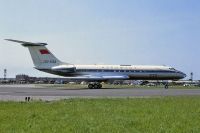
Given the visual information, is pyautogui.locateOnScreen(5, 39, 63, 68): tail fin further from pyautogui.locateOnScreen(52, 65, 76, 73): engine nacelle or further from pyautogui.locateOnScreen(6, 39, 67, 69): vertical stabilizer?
pyautogui.locateOnScreen(52, 65, 76, 73): engine nacelle

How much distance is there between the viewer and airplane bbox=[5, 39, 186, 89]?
62.1 m


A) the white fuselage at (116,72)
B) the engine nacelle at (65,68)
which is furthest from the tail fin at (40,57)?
the white fuselage at (116,72)

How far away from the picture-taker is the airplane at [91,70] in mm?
62094

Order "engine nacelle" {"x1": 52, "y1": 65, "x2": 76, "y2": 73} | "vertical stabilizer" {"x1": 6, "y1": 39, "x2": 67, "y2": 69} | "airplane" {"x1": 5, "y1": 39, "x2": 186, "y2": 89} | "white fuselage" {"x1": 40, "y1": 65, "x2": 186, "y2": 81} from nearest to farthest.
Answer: "engine nacelle" {"x1": 52, "y1": 65, "x2": 76, "y2": 73} < "airplane" {"x1": 5, "y1": 39, "x2": 186, "y2": 89} < "white fuselage" {"x1": 40, "y1": 65, "x2": 186, "y2": 81} < "vertical stabilizer" {"x1": 6, "y1": 39, "x2": 67, "y2": 69}

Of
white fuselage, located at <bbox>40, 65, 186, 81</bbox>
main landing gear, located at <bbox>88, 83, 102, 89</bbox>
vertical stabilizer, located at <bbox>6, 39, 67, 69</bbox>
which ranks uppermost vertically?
vertical stabilizer, located at <bbox>6, 39, 67, 69</bbox>

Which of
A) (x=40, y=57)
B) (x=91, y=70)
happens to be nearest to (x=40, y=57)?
(x=40, y=57)

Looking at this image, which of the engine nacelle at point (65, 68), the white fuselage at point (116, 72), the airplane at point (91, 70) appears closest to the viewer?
the engine nacelle at point (65, 68)

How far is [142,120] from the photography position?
13555mm

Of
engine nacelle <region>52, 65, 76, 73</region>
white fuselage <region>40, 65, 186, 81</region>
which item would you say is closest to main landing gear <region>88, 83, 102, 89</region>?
white fuselage <region>40, 65, 186, 81</region>

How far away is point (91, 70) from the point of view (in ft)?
210

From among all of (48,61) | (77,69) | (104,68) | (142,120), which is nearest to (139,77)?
(104,68)

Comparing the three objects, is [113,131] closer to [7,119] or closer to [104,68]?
[7,119]

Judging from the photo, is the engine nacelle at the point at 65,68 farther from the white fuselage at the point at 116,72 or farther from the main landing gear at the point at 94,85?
the main landing gear at the point at 94,85

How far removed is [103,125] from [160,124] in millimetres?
1846
